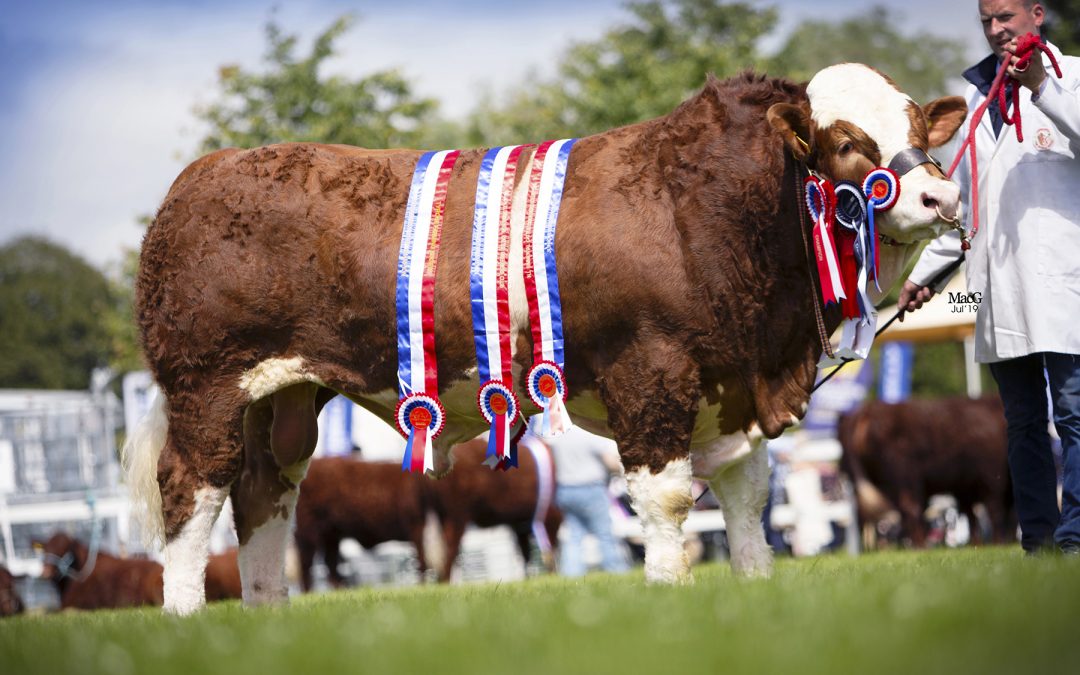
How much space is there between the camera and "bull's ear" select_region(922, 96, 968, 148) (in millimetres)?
5348

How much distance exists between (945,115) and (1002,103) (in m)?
0.25

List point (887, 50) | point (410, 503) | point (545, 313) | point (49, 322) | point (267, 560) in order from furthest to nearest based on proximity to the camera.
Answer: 1. point (887, 50)
2. point (49, 322)
3. point (410, 503)
4. point (267, 560)
5. point (545, 313)

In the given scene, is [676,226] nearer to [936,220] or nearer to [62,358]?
[936,220]

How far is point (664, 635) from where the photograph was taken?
A: 3064 millimetres

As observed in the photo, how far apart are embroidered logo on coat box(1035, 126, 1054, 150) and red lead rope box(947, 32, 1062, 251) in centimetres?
8

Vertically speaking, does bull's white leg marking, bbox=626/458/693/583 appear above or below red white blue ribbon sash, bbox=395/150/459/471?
below

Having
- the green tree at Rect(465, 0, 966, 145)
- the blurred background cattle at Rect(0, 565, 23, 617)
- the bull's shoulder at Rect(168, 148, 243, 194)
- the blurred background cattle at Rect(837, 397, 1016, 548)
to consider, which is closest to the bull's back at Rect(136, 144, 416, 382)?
the bull's shoulder at Rect(168, 148, 243, 194)

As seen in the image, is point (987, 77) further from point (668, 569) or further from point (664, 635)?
point (664, 635)

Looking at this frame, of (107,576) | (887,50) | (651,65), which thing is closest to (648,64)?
(651,65)

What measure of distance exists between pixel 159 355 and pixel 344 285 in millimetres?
971

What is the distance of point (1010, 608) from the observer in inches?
125

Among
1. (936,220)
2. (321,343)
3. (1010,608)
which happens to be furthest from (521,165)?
(1010,608)

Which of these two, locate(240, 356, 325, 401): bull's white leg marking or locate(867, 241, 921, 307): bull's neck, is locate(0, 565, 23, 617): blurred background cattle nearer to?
locate(240, 356, 325, 401): bull's white leg marking

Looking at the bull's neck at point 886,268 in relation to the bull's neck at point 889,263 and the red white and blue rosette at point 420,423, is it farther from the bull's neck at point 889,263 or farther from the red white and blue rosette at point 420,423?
the red white and blue rosette at point 420,423
